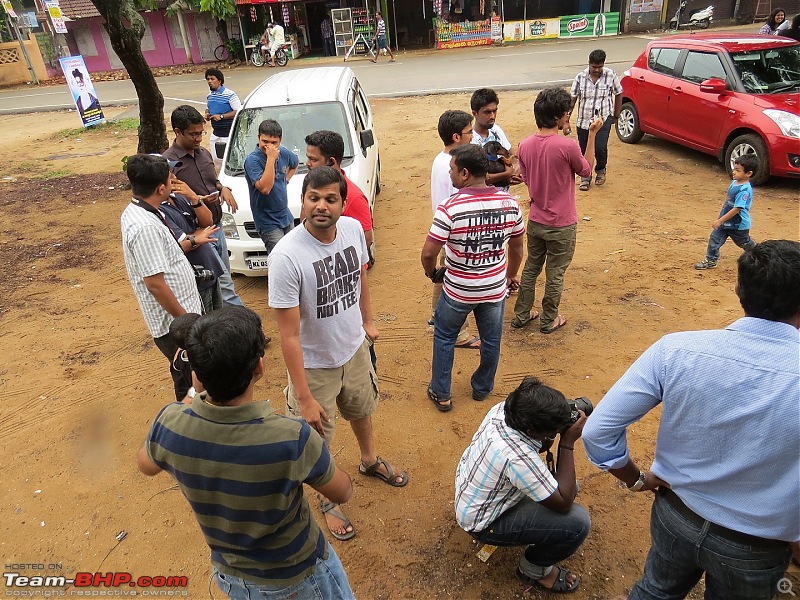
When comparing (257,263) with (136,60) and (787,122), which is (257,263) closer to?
(136,60)

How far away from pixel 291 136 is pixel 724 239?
468 cm

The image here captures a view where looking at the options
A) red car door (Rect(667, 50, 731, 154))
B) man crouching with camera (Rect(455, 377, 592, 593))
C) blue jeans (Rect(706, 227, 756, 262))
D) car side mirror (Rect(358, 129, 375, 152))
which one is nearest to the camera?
man crouching with camera (Rect(455, 377, 592, 593))

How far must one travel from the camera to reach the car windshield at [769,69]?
277 inches

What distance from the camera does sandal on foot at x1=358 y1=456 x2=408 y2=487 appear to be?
317cm

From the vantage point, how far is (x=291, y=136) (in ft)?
19.1

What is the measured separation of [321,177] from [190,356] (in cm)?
124

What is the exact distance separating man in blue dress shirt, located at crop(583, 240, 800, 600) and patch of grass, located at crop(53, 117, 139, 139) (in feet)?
47.8

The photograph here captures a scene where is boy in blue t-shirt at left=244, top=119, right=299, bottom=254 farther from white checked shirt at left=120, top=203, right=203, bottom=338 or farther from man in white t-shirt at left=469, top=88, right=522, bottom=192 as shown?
man in white t-shirt at left=469, top=88, right=522, bottom=192

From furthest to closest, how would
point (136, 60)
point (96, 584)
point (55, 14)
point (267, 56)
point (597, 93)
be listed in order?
point (267, 56) → point (55, 14) → point (136, 60) → point (597, 93) → point (96, 584)

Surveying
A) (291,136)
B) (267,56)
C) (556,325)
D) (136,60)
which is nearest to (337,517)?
(556,325)

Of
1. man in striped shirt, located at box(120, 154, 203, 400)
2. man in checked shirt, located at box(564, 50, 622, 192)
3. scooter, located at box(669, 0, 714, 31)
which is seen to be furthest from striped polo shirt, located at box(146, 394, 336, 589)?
scooter, located at box(669, 0, 714, 31)

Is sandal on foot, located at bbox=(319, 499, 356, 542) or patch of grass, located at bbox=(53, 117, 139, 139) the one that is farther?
patch of grass, located at bbox=(53, 117, 139, 139)

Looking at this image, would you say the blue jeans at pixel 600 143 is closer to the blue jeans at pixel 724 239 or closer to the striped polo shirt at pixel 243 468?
the blue jeans at pixel 724 239

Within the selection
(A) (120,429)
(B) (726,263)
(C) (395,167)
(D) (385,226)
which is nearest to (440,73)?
(C) (395,167)
